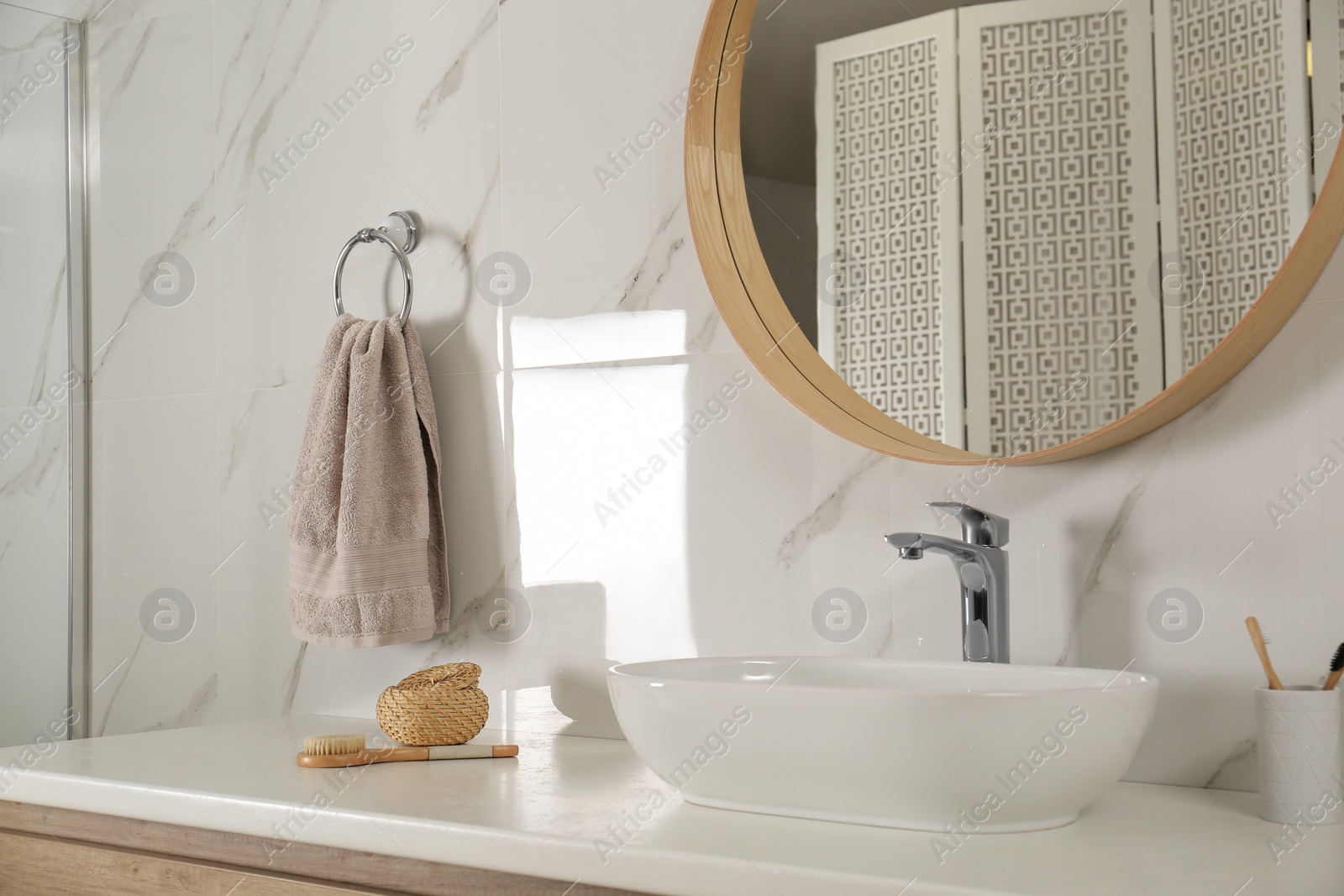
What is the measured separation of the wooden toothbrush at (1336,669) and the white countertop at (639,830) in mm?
111

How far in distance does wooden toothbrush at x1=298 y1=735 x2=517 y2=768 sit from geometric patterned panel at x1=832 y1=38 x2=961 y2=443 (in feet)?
1.84

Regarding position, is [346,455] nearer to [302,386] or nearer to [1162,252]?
[302,386]

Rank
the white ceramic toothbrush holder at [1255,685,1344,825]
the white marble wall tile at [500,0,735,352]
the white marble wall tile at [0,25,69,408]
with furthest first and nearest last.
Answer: the white marble wall tile at [0,25,69,408] → the white marble wall tile at [500,0,735,352] → the white ceramic toothbrush holder at [1255,685,1344,825]

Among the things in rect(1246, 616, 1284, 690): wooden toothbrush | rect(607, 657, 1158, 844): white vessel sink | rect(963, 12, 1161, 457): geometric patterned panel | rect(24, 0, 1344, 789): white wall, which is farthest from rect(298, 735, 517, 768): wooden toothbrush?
rect(1246, 616, 1284, 690): wooden toothbrush

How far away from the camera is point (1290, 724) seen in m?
0.93

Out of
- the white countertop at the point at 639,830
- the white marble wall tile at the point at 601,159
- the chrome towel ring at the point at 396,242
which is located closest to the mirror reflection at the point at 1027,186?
the white marble wall tile at the point at 601,159

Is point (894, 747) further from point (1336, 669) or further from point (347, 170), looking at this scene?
point (347, 170)

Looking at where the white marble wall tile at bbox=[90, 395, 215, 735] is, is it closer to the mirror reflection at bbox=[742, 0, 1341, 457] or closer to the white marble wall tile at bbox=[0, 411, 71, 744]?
the white marble wall tile at bbox=[0, 411, 71, 744]

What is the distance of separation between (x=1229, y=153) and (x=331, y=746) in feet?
3.42

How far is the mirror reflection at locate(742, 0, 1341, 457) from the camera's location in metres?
1.06

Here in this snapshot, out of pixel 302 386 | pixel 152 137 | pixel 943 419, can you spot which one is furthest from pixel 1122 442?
pixel 152 137

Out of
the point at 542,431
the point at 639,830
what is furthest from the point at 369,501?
the point at 639,830

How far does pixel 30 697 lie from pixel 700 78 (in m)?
1.43

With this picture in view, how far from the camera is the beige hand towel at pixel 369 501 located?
1.47 m
